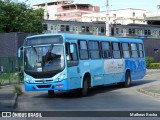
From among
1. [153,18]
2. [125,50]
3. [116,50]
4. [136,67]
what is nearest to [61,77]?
[116,50]

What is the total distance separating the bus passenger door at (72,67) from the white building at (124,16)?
9817 centimetres

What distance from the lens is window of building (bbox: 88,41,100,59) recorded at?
2178 cm

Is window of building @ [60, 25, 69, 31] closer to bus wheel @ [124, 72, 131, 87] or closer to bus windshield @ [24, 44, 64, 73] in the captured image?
bus wheel @ [124, 72, 131, 87]

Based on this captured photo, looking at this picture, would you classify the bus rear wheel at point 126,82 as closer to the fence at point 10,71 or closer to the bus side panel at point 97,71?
the bus side panel at point 97,71

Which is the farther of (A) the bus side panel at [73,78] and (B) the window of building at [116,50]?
(B) the window of building at [116,50]

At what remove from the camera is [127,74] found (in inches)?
1035

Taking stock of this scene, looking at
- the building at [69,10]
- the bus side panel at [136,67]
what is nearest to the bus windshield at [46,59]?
the bus side panel at [136,67]

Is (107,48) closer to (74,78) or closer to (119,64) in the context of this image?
(119,64)

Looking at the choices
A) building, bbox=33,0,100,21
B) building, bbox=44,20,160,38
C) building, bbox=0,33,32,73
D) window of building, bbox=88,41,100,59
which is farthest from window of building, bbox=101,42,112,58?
building, bbox=33,0,100,21

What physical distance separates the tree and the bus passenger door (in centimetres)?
3990

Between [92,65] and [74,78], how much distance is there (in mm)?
2107

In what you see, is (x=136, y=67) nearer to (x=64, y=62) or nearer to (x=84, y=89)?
(x=84, y=89)

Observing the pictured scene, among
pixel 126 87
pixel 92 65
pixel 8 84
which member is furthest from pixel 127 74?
pixel 8 84

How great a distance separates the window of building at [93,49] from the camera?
2178cm
